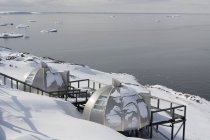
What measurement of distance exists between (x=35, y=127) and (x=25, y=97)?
5.41 metres

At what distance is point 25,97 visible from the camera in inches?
881

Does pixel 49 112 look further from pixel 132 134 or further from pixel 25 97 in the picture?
pixel 132 134

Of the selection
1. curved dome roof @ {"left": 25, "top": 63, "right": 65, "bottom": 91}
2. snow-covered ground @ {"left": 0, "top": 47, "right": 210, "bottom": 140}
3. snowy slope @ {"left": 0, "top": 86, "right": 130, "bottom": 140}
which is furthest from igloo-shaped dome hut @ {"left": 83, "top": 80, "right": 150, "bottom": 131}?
curved dome roof @ {"left": 25, "top": 63, "right": 65, "bottom": 91}

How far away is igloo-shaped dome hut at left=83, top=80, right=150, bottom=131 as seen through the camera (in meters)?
22.0

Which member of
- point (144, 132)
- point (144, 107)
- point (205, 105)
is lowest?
point (205, 105)

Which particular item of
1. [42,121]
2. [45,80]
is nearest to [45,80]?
[45,80]

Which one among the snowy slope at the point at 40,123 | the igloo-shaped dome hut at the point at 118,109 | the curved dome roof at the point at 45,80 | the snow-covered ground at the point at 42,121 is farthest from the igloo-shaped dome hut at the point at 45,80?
the igloo-shaped dome hut at the point at 118,109

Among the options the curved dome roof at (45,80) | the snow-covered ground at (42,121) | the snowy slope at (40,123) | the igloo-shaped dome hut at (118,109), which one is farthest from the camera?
the curved dome roof at (45,80)

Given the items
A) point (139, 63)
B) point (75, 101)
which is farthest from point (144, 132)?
point (139, 63)

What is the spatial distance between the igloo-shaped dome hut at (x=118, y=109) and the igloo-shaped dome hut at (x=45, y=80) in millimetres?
6576

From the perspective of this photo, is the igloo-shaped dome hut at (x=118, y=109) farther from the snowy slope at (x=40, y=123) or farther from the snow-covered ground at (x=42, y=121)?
the snowy slope at (x=40, y=123)

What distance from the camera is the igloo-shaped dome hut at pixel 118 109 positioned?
72.1 feet

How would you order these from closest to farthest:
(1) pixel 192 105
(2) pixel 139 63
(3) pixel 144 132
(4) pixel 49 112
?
(4) pixel 49 112 → (3) pixel 144 132 → (1) pixel 192 105 → (2) pixel 139 63

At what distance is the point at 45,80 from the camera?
28.8 metres
